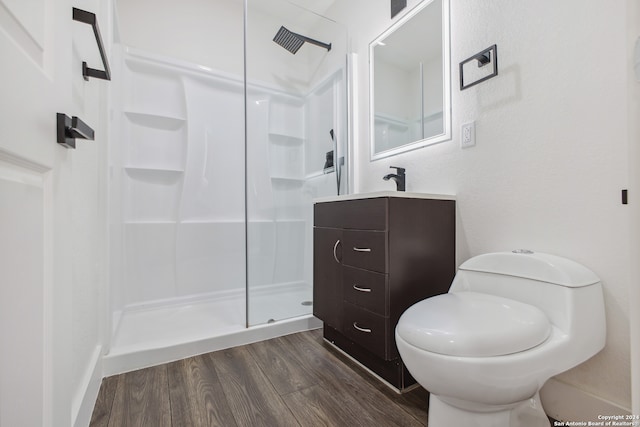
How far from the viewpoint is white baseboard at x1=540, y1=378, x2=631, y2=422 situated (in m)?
0.93

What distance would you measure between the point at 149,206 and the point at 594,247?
8.53ft

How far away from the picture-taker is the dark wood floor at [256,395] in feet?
3.37

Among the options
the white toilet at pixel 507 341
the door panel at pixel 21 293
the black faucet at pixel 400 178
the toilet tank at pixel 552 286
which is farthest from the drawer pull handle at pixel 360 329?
the door panel at pixel 21 293

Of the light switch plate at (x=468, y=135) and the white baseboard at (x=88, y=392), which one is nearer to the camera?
the white baseboard at (x=88, y=392)

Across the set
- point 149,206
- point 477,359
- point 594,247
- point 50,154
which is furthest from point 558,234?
point 149,206

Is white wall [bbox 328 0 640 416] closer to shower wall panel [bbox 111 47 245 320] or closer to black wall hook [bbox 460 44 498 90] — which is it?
black wall hook [bbox 460 44 498 90]

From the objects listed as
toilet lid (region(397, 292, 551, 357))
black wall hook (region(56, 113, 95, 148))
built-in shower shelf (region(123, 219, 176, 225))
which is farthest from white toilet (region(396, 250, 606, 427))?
built-in shower shelf (region(123, 219, 176, 225))

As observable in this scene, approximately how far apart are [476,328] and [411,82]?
1.43 metres

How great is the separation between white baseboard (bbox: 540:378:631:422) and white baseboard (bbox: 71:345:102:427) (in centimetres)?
160

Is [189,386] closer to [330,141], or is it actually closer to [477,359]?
[477,359]

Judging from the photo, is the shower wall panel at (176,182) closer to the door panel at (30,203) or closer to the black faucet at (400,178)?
the black faucet at (400,178)

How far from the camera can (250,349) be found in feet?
5.18

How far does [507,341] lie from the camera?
0.72 metres

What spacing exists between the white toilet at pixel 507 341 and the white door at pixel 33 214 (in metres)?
0.81
